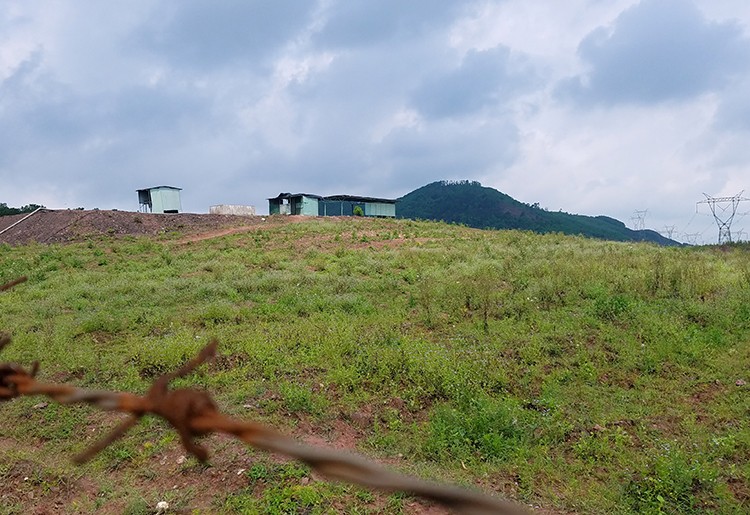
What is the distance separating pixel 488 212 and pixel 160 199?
6015 centimetres

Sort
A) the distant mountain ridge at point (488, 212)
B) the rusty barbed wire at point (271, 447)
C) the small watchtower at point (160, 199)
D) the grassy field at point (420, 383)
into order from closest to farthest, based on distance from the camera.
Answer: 1. the rusty barbed wire at point (271, 447)
2. the grassy field at point (420, 383)
3. the small watchtower at point (160, 199)
4. the distant mountain ridge at point (488, 212)

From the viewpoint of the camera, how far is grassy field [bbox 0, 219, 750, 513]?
4.21m

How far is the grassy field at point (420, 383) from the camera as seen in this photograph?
4211 millimetres

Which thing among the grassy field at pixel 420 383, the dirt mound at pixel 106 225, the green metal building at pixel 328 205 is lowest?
the grassy field at pixel 420 383

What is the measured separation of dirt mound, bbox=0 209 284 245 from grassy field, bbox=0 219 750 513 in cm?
1488

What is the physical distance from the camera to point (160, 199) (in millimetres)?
37312

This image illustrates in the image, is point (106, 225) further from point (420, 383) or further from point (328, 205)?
point (420, 383)

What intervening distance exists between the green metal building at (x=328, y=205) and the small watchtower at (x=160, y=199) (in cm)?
793

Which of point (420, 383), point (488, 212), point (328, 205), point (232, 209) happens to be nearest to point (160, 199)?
point (232, 209)

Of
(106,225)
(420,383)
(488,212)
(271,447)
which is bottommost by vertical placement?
(420,383)

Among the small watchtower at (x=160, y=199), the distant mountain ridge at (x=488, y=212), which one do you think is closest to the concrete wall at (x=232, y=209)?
the small watchtower at (x=160, y=199)

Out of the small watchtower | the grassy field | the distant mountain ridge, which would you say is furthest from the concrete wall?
the distant mountain ridge

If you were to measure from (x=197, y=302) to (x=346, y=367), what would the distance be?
5491 mm

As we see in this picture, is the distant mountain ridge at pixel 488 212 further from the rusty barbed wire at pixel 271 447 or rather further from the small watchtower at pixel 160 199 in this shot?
the rusty barbed wire at pixel 271 447
